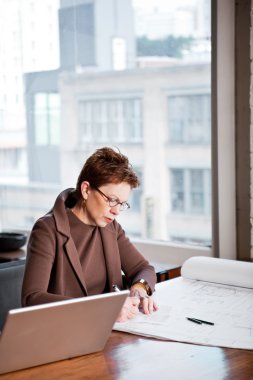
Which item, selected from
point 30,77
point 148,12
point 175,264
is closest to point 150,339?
point 175,264

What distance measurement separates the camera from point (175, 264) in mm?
3371

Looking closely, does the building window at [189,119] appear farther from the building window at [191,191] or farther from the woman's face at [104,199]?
the woman's face at [104,199]

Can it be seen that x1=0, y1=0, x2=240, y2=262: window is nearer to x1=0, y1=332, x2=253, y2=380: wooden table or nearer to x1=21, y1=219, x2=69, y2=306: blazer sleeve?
x1=21, y1=219, x2=69, y2=306: blazer sleeve

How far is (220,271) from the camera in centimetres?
254

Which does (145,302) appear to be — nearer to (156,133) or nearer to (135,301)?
(135,301)

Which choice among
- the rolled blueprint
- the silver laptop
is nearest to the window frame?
the rolled blueprint

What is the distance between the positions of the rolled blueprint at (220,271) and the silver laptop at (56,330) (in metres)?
0.83

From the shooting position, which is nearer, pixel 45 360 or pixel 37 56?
pixel 45 360

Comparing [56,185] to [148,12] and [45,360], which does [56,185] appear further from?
[45,360]

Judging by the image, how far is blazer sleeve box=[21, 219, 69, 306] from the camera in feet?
6.64

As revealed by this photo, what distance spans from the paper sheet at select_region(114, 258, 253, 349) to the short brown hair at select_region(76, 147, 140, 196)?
17.3 inches

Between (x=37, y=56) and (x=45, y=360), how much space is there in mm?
2527

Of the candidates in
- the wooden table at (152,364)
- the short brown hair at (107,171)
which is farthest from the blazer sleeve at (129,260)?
the wooden table at (152,364)

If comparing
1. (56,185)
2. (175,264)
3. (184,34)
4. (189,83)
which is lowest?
(175,264)
